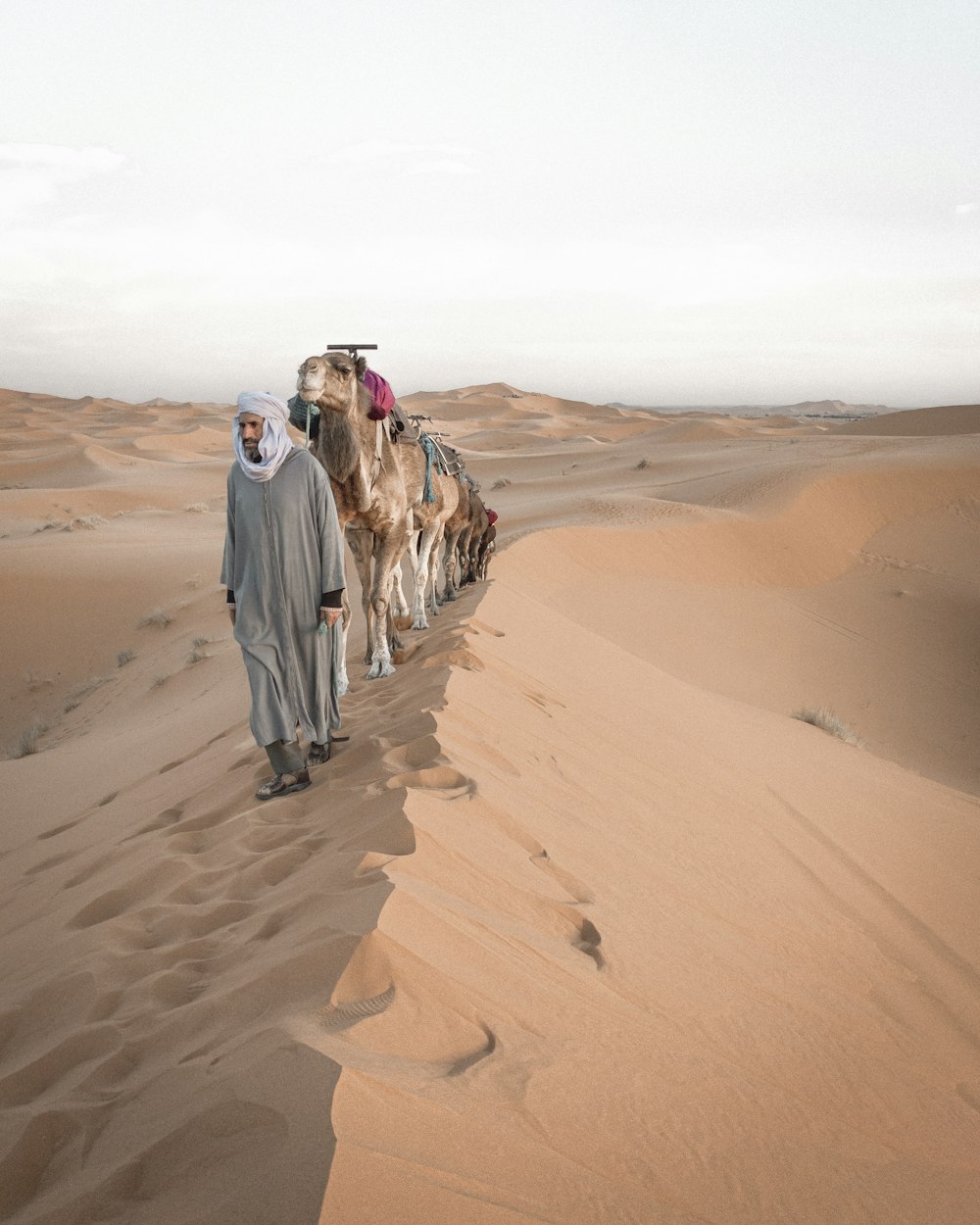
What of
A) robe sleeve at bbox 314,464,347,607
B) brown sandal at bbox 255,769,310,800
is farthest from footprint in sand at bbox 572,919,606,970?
robe sleeve at bbox 314,464,347,607

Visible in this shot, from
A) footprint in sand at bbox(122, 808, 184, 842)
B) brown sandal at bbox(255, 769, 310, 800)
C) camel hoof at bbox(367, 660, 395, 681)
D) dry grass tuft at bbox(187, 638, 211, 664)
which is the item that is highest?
brown sandal at bbox(255, 769, 310, 800)

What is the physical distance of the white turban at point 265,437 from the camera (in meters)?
4.50

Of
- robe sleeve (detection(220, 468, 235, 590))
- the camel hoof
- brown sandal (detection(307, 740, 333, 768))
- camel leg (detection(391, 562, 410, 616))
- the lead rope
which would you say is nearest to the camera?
robe sleeve (detection(220, 468, 235, 590))

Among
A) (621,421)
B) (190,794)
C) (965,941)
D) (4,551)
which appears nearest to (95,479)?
(4,551)

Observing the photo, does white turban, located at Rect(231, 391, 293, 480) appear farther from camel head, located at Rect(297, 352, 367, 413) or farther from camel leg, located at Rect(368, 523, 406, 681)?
camel leg, located at Rect(368, 523, 406, 681)

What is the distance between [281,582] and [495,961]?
2545 millimetres

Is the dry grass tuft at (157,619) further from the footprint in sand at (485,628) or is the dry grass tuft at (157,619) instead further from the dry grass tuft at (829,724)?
the dry grass tuft at (829,724)

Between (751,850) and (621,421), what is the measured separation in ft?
233

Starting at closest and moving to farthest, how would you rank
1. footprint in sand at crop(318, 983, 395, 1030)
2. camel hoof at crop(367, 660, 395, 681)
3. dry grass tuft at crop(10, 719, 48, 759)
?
footprint in sand at crop(318, 983, 395, 1030) < camel hoof at crop(367, 660, 395, 681) < dry grass tuft at crop(10, 719, 48, 759)

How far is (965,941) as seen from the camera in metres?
4.74

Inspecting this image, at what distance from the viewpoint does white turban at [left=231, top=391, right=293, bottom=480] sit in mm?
4496

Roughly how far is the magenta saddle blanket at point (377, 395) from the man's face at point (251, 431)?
195 centimetres

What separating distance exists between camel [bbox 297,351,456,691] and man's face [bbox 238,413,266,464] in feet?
3.60

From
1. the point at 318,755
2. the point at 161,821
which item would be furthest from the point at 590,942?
the point at 161,821
